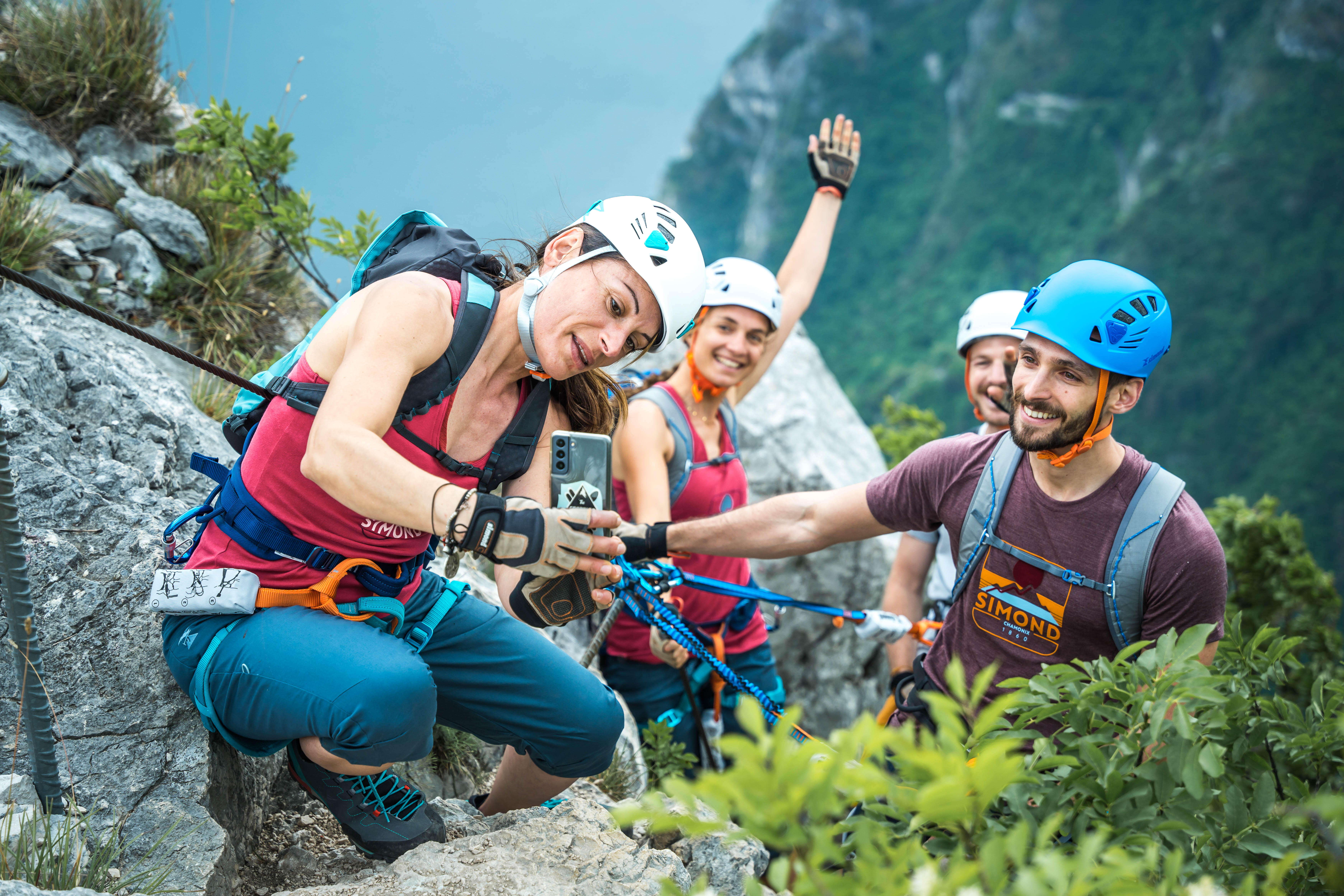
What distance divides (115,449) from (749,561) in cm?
546

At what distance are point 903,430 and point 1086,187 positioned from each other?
11287 cm

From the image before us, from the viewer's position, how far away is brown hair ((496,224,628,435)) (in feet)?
11.4

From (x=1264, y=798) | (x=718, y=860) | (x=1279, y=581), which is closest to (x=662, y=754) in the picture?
(x=718, y=860)

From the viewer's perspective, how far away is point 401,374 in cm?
278

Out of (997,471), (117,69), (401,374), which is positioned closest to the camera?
(401,374)

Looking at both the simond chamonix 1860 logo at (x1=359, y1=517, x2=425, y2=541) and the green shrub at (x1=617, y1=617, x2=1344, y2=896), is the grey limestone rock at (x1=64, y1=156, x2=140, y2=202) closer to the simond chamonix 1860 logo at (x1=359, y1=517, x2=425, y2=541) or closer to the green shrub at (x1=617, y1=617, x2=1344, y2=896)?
the simond chamonix 1860 logo at (x1=359, y1=517, x2=425, y2=541)

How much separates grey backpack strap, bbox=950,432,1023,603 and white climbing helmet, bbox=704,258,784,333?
2063mm

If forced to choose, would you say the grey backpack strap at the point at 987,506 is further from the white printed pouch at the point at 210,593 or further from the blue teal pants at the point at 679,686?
the white printed pouch at the point at 210,593

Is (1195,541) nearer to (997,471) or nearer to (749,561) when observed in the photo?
(997,471)

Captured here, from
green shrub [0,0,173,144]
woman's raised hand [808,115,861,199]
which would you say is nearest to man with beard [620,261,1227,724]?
woman's raised hand [808,115,861,199]

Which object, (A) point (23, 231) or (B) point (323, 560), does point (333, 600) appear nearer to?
(B) point (323, 560)

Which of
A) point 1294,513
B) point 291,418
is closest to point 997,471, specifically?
point 291,418

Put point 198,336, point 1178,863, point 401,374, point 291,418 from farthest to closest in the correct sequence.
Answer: point 198,336 < point 291,418 < point 401,374 < point 1178,863

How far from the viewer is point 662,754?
15.0 ft
